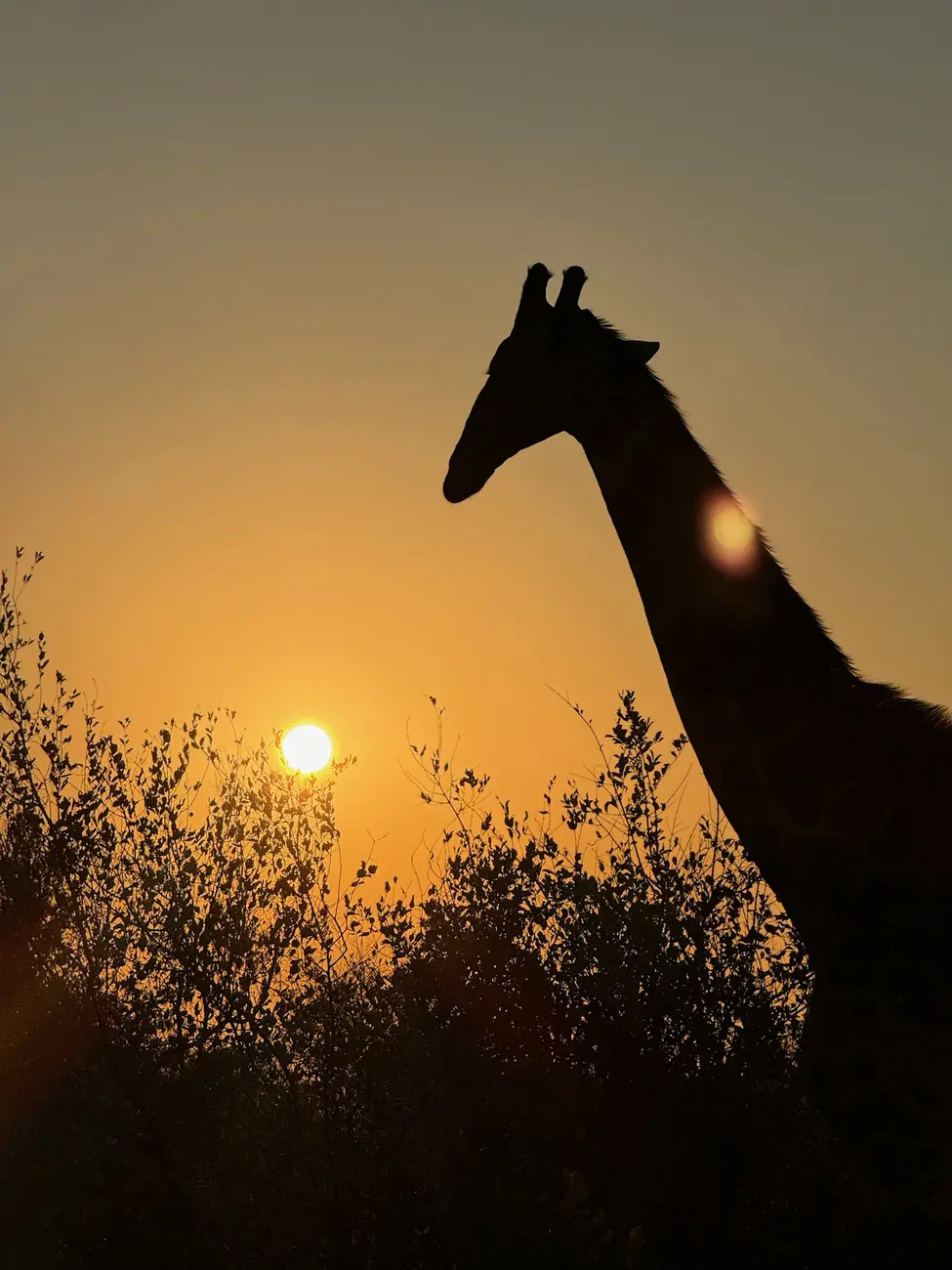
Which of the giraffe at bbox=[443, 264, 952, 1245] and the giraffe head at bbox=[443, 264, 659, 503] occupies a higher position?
the giraffe head at bbox=[443, 264, 659, 503]

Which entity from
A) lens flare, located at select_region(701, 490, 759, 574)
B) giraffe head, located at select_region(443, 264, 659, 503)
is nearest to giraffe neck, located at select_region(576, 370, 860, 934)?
lens flare, located at select_region(701, 490, 759, 574)

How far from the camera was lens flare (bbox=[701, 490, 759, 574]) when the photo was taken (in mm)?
4867

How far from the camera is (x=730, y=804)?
189 inches

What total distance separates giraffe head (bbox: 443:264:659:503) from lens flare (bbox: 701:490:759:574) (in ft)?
3.09

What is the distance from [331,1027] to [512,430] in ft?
12.2

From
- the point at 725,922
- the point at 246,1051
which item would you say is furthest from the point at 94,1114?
the point at 725,922

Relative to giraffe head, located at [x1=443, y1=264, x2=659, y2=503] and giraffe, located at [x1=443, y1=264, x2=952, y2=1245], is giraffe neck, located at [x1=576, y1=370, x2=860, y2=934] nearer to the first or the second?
giraffe, located at [x1=443, y1=264, x2=952, y2=1245]

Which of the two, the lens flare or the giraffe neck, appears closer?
the giraffe neck

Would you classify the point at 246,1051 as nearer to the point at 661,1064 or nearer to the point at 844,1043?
the point at 661,1064

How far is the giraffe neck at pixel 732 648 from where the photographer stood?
15.2 feet

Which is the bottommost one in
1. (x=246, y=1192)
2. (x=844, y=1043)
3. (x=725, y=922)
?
(x=844, y=1043)

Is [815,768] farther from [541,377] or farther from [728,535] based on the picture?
[541,377]

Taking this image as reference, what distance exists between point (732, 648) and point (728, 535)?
0.51 metres

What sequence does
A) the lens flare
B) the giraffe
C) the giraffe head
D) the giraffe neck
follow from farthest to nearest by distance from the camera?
the giraffe head < the lens flare < the giraffe neck < the giraffe
